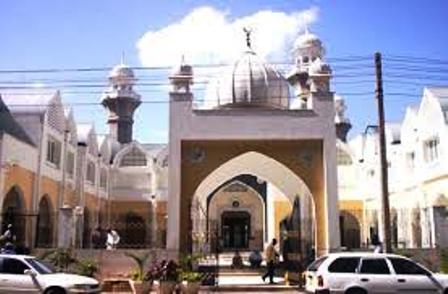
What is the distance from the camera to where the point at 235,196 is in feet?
138

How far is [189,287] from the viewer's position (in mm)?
16547

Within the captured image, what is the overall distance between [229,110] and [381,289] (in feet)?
33.4

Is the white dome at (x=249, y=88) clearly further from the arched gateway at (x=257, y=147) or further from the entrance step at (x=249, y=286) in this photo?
the entrance step at (x=249, y=286)

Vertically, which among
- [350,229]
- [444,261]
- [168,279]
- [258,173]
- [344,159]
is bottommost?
[168,279]

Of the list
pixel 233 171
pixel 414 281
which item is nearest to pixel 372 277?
pixel 414 281

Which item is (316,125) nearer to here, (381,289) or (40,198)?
(381,289)

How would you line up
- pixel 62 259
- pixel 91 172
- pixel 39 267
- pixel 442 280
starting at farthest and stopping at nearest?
pixel 91 172
pixel 62 259
pixel 39 267
pixel 442 280

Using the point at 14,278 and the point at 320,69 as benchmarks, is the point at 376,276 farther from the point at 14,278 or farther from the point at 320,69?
the point at 320,69

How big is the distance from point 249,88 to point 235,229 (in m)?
18.5

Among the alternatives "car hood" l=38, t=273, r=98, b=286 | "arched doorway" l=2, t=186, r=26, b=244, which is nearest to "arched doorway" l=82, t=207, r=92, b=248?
"arched doorway" l=2, t=186, r=26, b=244

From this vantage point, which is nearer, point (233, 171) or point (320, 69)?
point (320, 69)

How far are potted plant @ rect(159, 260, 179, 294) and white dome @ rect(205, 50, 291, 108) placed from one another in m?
10.2

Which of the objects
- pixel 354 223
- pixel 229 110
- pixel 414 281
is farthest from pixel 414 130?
pixel 414 281

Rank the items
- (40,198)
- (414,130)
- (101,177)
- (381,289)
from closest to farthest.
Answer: (381,289) → (40,198) → (414,130) → (101,177)
